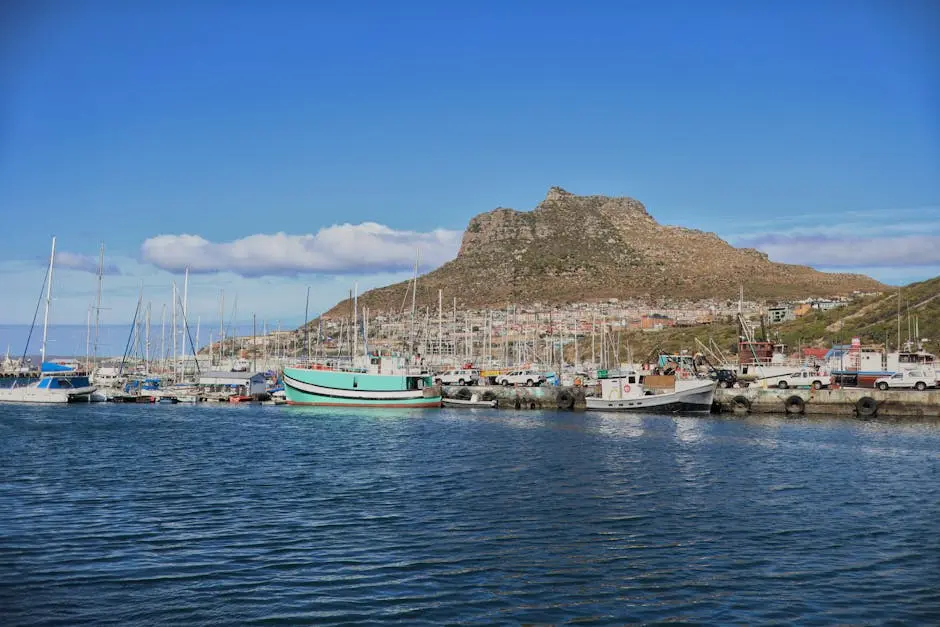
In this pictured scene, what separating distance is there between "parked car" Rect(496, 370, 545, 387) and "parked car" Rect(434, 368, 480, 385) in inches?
120

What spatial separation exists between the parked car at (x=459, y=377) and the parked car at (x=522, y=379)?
3.04m

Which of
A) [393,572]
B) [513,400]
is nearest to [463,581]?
[393,572]

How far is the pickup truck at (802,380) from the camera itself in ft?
247

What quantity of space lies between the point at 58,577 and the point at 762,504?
21307 mm

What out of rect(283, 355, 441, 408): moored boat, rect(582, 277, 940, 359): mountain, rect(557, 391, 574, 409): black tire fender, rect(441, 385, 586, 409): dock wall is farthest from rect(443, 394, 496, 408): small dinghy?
rect(582, 277, 940, 359): mountain

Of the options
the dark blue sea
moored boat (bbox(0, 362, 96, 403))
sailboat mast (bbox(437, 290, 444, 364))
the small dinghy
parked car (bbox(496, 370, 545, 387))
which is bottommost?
the dark blue sea

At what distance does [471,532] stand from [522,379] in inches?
2728

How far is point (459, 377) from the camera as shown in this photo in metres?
98.6

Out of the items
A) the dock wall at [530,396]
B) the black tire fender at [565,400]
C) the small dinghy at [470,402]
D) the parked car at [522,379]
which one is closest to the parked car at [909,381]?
the dock wall at [530,396]

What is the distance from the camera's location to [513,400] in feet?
277

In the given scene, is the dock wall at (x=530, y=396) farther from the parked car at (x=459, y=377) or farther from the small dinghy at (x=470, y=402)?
the parked car at (x=459, y=377)

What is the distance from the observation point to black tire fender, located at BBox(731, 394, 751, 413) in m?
72.6

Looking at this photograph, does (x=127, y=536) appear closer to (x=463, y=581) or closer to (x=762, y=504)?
(x=463, y=581)

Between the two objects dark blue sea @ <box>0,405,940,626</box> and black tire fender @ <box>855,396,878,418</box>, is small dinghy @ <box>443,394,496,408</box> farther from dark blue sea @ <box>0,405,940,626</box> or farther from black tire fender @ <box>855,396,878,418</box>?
dark blue sea @ <box>0,405,940,626</box>
